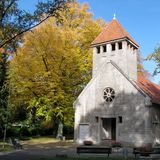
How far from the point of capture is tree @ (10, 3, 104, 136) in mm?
36406

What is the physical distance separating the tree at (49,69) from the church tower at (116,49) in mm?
2225

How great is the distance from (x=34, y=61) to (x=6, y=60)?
12.6ft

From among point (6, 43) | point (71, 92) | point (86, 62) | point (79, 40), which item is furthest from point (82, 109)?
point (6, 43)

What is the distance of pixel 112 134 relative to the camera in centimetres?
3547

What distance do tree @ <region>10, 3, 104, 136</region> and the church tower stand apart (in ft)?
7.30

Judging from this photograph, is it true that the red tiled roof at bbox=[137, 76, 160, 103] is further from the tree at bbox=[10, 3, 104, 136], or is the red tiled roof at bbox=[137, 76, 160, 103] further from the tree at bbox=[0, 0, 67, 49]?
the tree at bbox=[0, 0, 67, 49]

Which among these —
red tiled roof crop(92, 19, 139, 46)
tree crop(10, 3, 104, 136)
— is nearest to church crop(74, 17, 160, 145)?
red tiled roof crop(92, 19, 139, 46)

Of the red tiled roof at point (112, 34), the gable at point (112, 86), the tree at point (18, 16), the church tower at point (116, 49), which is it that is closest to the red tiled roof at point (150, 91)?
the gable at point (112, 86)

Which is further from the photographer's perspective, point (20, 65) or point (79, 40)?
point (79, 40)

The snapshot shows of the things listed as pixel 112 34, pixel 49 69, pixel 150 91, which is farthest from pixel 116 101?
pixel 49 69

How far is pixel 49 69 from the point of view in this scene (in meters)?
37.7

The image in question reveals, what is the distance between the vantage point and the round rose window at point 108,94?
34.2m

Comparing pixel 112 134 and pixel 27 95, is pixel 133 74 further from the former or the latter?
pixel 27 95

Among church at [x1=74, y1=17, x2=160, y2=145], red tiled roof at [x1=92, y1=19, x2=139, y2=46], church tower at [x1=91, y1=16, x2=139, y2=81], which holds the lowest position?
church at [x1=74, y1=17, x2=160, y2=145]
